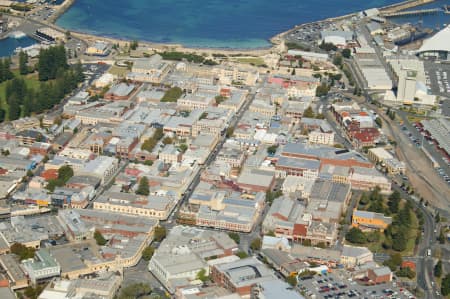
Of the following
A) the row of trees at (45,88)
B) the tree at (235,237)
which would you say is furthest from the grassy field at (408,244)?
the row of trees at (45,88)

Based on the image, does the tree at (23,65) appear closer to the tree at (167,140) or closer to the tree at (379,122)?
the tree at (167,140)

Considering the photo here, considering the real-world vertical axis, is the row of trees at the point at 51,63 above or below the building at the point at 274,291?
above

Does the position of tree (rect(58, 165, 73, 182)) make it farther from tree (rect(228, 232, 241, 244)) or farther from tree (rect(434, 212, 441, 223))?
tree (rect(434, 212, 441, 223))


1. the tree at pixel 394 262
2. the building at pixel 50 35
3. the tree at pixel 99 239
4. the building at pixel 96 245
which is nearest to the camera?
the building at pixel 96 245

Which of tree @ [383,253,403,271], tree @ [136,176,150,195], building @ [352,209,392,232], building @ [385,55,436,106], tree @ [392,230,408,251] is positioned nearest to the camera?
tree @ [383,253,403,271]

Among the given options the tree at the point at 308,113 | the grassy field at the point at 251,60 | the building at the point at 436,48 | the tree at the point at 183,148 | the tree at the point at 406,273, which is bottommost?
the tree at the point at 406,273

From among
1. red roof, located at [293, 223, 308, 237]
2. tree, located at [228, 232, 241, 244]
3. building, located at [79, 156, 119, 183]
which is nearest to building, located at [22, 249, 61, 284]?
tree, located at [228, 232, 241, 244]
